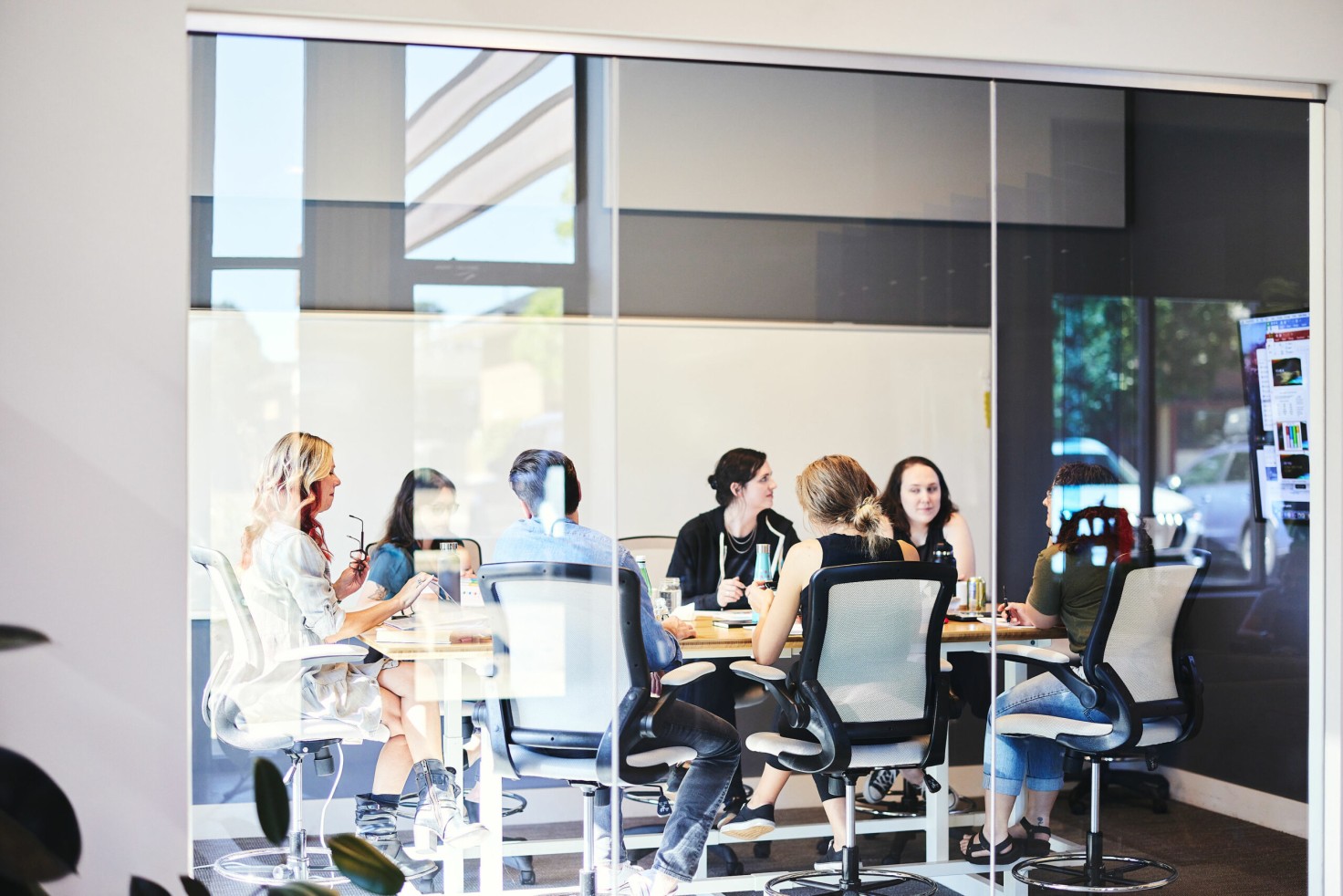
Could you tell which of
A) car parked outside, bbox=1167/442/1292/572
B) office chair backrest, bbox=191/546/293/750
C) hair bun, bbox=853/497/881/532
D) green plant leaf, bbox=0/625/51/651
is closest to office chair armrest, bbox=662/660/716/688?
hair bun, bbox=853/497/881/532

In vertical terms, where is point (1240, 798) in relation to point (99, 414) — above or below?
below

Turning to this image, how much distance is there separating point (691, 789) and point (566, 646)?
536mm

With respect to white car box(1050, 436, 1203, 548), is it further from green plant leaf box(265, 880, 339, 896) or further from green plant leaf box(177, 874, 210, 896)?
green plant leaf box(177, 874, 210, 896)

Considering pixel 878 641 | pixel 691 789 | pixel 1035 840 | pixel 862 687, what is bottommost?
pixel 1035 840

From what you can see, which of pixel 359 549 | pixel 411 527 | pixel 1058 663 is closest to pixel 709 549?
pixel 411 527

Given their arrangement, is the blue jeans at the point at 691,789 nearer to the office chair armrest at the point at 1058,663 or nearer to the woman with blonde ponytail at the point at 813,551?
the woman with blonde ponytail at the point at 813,551

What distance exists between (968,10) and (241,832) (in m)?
2.89

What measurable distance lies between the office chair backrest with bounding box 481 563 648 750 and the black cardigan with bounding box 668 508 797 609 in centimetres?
14

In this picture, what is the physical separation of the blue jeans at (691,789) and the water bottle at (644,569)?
0.35 metres

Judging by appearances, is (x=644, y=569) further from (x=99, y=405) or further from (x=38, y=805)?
(x=38, y=805)

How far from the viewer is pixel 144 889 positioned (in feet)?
6.30

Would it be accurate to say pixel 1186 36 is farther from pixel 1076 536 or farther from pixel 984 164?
pixel 1076 536

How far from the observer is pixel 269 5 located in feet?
9.35

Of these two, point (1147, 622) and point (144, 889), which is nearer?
point (144, 889)
